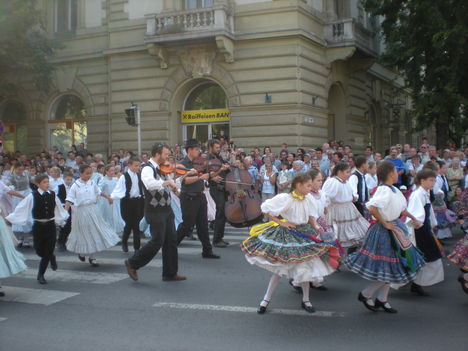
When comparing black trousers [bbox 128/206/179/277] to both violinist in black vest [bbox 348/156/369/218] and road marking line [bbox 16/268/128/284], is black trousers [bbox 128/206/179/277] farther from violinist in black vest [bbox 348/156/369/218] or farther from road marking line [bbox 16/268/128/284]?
violinist in black vest [bbox 348/156/369/218]

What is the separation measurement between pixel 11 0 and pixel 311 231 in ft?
63.6

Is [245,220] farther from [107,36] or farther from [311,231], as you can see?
[107,36]

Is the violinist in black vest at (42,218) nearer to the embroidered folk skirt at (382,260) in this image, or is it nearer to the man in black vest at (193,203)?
the man in black vest at (193,203)

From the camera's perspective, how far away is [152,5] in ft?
71.3

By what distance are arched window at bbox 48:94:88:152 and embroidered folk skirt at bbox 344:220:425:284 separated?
2021 cm

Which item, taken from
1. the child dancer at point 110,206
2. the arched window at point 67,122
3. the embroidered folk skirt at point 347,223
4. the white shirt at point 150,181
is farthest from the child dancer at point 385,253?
the arched window at point 67,122

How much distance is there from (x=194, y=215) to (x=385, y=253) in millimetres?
4122

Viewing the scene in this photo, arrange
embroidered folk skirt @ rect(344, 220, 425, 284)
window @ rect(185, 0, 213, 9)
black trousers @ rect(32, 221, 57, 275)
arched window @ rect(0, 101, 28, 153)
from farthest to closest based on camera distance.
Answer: arched window @ rect(0, 101, 28, 153), window @ rect(185, 0, 213, 9), black trousers @ rect(32, 221, 57, 275), embroidered folk skirt @ rect(344, 220, 425, 284)

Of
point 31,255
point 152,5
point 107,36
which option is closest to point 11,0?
point 107,36

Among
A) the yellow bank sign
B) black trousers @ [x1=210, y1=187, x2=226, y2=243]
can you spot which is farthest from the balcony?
black trousers @ [x1=210, y1=187, x2=226, y2=243]

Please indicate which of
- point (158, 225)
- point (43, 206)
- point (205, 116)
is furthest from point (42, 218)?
point (205, 116)

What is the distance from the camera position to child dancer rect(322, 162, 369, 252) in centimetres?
788

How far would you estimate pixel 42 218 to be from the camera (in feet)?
25.9

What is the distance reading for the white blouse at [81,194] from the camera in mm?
A: 8930
